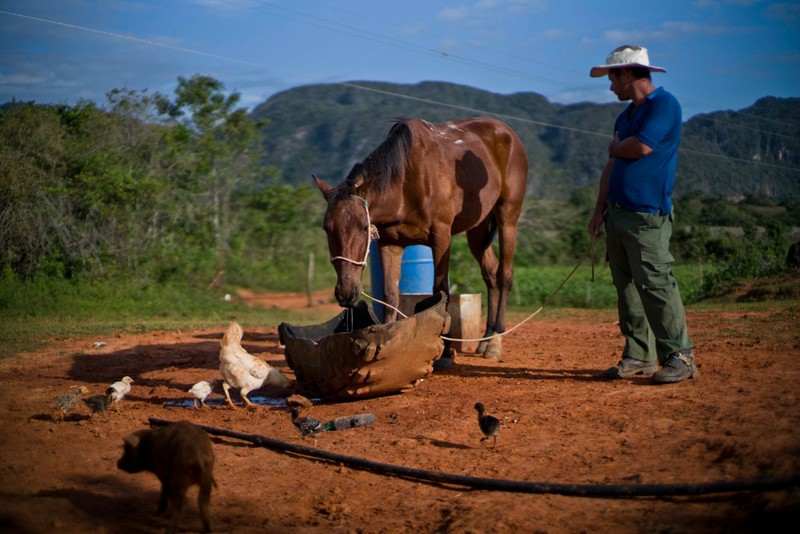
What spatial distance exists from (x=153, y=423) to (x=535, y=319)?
966 cm

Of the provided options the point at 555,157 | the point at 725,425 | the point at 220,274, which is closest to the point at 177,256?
the point at 220,274

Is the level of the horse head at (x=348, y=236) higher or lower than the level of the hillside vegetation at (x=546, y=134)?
lower

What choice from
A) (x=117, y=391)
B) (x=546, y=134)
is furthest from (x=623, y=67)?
(x=546, y=134)

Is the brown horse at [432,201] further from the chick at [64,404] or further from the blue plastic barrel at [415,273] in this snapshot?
the chick at [64,404]

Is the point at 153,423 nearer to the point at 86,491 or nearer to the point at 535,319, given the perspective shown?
the point at 86,491

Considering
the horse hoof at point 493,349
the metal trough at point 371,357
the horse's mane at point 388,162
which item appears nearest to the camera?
the metal trough at point 371,357

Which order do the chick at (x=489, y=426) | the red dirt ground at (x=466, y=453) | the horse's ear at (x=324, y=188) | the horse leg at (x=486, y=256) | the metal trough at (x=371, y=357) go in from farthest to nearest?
the horse leg at (x=486, y=256), the horse's ear at (x=324, y=188), the metal trough at (x=371, y=357), the chick at (x=489, y=426), the red dirt ground at (x=466, y=453)

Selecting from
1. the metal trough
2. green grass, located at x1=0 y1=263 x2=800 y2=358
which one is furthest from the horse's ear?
green grass, located at x1=0 y1=263 x2=800 y2=358

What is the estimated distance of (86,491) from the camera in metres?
4.61

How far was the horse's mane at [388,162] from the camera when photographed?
7.67 metres

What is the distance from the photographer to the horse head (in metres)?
7.12

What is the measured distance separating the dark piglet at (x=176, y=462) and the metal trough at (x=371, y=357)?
2370 mm

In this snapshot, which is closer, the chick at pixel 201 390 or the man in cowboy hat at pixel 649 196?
the man in cowboy hat at pixel 649 196

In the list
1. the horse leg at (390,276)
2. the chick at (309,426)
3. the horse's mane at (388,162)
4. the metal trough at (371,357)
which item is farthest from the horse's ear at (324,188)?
the chick at (309,426)
